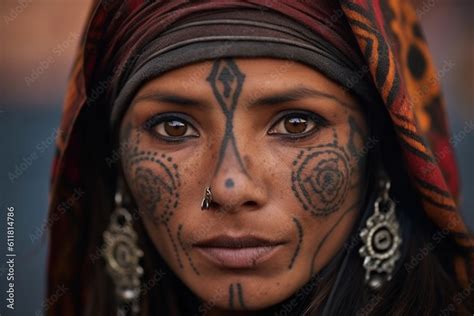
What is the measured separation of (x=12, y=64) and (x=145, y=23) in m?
2.46

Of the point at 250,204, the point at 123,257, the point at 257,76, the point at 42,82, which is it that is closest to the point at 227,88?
the point at 257,76

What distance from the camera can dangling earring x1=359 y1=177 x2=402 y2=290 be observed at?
83.8 inches

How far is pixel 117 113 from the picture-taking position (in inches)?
85.6

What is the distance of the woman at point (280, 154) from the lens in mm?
1931

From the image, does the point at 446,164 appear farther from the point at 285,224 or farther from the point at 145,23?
the point at 145,23

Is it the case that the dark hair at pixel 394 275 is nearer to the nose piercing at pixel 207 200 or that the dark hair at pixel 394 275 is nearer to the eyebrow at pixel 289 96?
the eyebrow at pixel 289 96

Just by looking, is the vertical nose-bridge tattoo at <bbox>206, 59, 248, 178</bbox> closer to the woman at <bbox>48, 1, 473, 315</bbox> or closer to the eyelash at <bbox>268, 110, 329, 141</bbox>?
the woman at <bbox>48, 1, 473, 315</bbox>

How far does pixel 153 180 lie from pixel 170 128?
162 mm

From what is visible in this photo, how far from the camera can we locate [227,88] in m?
1.93

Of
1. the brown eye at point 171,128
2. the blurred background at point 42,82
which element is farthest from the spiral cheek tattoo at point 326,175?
the blurred background at point 42,82

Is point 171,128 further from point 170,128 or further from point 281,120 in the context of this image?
point 281,120

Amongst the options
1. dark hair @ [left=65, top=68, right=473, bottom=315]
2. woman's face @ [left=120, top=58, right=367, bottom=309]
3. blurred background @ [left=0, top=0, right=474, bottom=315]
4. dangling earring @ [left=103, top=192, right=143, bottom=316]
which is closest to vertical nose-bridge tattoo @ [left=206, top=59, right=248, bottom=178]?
woman's face @ [left=120, top=58, right=367, bottom=309]

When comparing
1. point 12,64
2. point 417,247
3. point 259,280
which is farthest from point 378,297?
point 12,64

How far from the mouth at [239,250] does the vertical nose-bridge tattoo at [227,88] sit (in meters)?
0.21
